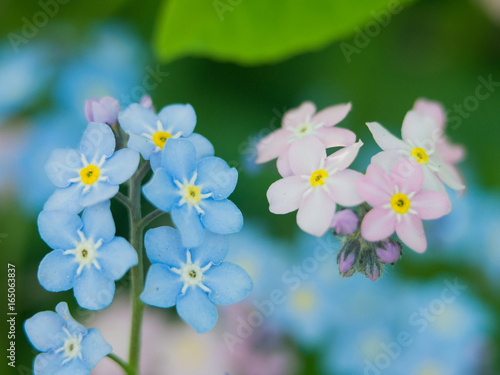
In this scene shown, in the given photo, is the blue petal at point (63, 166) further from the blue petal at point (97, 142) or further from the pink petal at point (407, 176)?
the pink petal at point (407, 176)

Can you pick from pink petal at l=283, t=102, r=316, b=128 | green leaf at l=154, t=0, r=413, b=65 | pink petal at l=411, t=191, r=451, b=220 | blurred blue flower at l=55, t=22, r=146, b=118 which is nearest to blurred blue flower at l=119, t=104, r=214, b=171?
pink petal at l=283, t=102, r=316, b=128

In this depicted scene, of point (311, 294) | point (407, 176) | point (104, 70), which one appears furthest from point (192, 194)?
point (104, 70)

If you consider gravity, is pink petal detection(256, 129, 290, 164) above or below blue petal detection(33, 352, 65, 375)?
above

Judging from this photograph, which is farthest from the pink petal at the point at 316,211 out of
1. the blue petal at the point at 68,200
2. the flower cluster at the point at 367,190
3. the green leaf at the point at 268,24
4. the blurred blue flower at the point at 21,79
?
the blurred blue flower at the point at 21,79

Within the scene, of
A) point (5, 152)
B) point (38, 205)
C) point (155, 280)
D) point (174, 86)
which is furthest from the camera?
point (174, 86)

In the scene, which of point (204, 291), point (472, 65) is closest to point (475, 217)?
point (472, 65)

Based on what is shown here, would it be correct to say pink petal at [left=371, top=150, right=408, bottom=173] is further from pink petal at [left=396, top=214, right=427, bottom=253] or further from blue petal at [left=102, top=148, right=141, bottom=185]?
blue petal at [left=102, top=148, right=141, bottom=185]

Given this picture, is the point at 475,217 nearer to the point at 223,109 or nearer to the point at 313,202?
the point at 223,109

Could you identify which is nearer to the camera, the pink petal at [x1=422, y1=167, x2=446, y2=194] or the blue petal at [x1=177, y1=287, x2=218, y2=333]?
the blue petal at [x1=177, y1=287, x2=218, y2=333]
